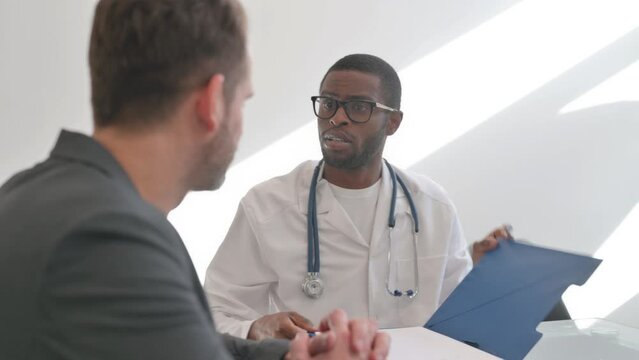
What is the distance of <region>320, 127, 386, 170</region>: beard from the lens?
6.14 feet

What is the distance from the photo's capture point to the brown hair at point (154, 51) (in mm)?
804

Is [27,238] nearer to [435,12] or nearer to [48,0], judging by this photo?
[48,0]

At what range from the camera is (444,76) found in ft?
9.11

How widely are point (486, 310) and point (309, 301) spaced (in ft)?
1.88

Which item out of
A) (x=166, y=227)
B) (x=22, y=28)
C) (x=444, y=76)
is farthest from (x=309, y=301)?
(x=22, y=28)

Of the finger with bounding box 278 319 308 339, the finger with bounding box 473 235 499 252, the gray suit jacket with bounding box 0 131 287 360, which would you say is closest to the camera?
the gray suit jacket with bounding box 0 131 287 360

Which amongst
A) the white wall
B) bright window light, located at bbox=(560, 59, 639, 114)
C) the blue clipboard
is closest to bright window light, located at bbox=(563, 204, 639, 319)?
the white wall

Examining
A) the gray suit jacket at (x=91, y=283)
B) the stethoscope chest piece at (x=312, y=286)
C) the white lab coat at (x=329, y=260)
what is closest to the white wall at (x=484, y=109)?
the white lab coat at (x=329, y=260)

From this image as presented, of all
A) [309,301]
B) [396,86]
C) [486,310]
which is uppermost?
[396,86]

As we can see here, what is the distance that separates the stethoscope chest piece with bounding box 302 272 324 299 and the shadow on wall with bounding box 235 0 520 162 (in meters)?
0.98

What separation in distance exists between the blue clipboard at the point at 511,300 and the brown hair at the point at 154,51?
28.4 inches

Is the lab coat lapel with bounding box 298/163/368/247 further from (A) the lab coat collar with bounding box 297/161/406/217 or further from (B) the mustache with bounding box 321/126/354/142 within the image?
(B) the mustache with bounding box 321/126/354/142

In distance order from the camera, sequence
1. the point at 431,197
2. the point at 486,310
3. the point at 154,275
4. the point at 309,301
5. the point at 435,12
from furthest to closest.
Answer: the point at 435,12
the point at 431,197
the point at 309,301
the point at 486,310
the point at 154,275

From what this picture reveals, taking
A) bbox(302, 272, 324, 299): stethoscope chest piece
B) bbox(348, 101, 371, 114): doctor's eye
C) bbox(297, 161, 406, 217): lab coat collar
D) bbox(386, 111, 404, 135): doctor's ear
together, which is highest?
bbox(348, 101, 371, 114): doctor's eye
